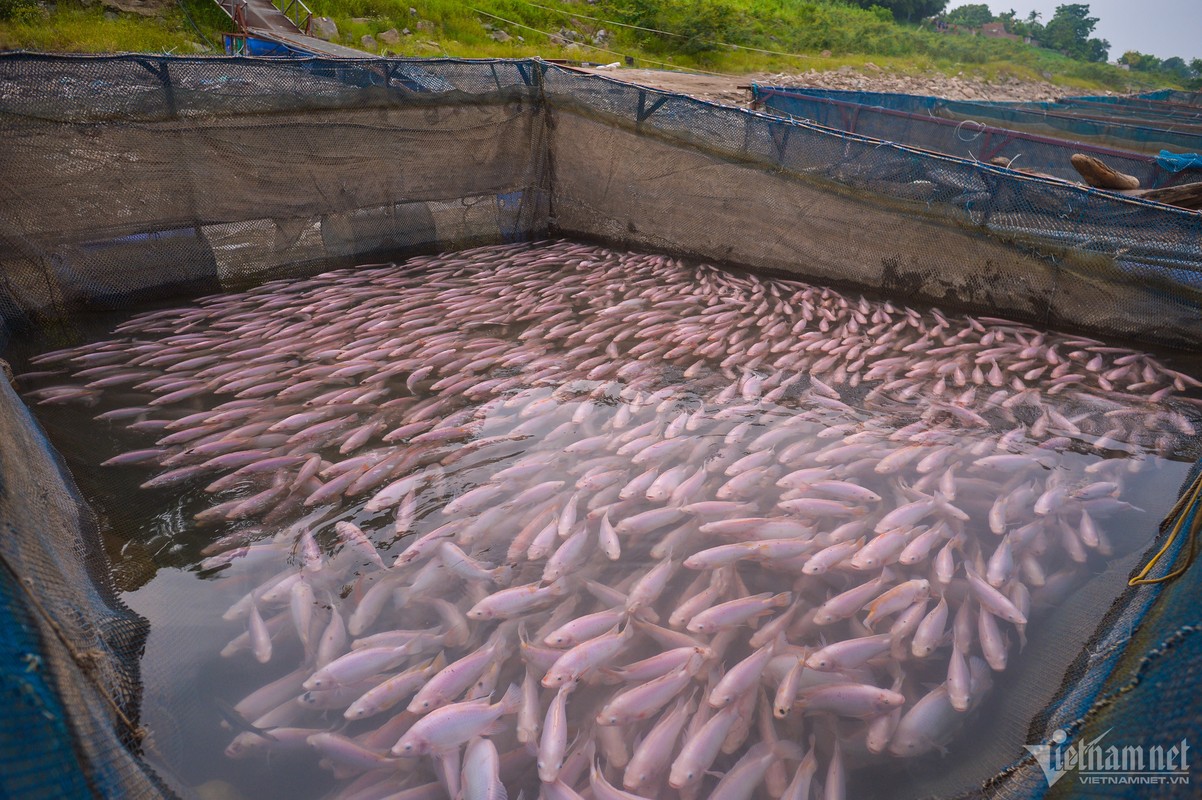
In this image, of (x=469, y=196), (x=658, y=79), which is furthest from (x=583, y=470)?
(x=658, y=79)

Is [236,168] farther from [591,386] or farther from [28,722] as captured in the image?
[28,722]

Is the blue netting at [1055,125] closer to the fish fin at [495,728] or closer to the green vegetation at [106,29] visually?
the fish fin at [495,728]

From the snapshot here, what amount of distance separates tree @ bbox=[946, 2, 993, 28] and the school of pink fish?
8269cm

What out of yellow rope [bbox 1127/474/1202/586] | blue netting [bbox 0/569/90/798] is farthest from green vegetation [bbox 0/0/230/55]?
yellow rope [bbox 1127/474/1202/586]

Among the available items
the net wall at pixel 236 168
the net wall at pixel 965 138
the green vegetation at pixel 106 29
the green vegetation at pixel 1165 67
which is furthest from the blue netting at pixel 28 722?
the green vegetation at pixel 1165 67

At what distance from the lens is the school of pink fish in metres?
2.67

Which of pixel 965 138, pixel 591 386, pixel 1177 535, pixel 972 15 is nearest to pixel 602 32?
pixel 965 138

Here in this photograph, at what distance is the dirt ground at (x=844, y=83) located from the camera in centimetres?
1917

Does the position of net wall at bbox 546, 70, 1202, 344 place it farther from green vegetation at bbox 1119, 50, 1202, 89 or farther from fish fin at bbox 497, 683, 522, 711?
green vegetation at bbox 1119, 50, 1202, 89

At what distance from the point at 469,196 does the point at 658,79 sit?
1538 centimetres

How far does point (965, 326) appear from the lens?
657 cm

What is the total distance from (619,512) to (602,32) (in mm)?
28593

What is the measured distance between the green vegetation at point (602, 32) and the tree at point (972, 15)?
30184mm

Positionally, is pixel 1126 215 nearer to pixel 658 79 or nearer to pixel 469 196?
pixel 469 196
